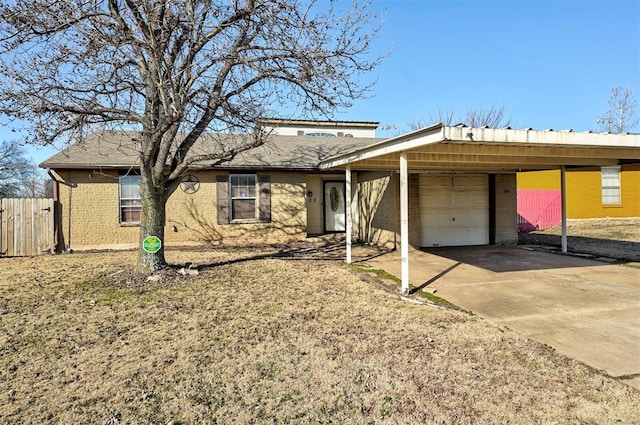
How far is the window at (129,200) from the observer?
40.4ft

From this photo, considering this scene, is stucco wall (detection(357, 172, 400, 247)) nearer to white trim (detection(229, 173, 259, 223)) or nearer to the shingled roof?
the shingled roof

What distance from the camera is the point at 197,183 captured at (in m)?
12.7

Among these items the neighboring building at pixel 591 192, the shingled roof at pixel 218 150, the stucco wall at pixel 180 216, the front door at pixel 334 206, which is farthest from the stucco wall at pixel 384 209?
the neighboring building at pixel 591 192

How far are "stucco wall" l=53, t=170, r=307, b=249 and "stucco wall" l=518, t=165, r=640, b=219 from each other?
44.2ft

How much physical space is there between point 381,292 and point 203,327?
10.1ft

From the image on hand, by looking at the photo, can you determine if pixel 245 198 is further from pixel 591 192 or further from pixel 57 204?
pixel 591 192

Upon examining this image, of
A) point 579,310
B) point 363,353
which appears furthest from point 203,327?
point 579,310

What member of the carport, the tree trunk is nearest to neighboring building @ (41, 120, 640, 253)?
the carport

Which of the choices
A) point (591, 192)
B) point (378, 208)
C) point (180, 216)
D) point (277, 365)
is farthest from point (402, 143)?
point (591, 192)

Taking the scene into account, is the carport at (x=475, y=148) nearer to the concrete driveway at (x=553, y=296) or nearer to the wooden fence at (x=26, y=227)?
the concrete driveway at (x=553, y=296)

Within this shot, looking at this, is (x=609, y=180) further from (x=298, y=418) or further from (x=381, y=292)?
(x=298, y=418)

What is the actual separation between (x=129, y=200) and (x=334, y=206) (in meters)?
7.35

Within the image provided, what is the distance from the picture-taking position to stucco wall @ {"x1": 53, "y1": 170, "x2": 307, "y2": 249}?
12.0 metres

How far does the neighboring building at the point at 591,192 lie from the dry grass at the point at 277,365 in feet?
53.0
